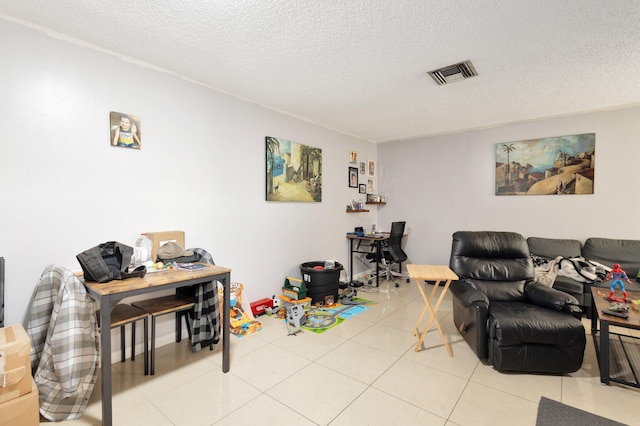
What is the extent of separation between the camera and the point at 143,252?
232 cm

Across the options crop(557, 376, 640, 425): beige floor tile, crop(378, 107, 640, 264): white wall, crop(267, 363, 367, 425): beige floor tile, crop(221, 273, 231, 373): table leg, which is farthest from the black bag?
crop(378, 107, 640, 264): white wall

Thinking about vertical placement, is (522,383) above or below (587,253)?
below

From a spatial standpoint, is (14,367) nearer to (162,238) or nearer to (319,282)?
(162,238)

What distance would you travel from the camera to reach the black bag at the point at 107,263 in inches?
72.9

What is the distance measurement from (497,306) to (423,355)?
0.76 metres

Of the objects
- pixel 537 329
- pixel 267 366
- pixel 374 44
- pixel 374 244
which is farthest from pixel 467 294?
pixel 374 244

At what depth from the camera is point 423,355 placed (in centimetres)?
260

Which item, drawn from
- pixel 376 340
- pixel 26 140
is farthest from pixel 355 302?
pixel 26 140

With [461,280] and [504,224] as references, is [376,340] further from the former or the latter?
[504,224]

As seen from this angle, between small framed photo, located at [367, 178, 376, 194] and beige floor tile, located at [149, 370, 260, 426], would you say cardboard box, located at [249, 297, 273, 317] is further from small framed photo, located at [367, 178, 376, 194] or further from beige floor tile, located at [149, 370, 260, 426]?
small framed photo, located at [367, 178, 376, 194]

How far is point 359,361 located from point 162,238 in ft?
6.52

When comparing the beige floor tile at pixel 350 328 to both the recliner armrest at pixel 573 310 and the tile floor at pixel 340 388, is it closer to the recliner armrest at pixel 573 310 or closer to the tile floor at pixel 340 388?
the tile floor at pixel 340 388

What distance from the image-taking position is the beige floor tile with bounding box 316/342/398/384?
91.1 inches

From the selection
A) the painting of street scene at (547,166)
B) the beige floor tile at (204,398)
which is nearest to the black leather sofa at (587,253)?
the painting of street scene at (547,166)
